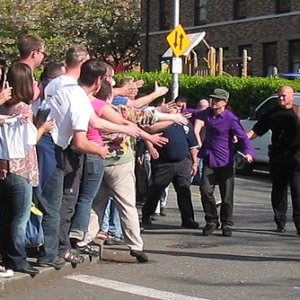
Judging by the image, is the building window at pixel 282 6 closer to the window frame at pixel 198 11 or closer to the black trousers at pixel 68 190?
A: the window frame at pixel 198 11

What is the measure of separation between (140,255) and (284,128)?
10.9 ft

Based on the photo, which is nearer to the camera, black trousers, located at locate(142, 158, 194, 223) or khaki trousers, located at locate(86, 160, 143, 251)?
khaki trousers, located at locate(86, 160, 143, 251)

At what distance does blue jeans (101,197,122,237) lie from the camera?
399 inches

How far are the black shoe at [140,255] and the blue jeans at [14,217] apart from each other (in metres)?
1.47

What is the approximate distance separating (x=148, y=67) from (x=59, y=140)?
1297 inches

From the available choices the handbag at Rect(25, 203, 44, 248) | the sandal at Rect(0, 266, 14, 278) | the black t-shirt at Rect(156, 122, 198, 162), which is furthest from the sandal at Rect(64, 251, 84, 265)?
the black t-shirt at Rect(156, 122, 198, 162)

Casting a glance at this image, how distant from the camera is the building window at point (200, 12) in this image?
120ft

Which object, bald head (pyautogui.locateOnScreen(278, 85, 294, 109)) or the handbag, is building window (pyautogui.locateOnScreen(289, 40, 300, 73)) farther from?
the handbag

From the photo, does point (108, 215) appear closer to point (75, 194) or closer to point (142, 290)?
point (75, 194)

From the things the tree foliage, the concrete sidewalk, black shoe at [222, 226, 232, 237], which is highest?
the tree foliage

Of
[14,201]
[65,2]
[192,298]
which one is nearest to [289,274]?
[192,298]

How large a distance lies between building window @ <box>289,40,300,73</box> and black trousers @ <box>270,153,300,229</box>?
20.9m

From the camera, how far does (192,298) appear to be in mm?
7277

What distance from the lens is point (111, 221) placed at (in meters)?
10.2
